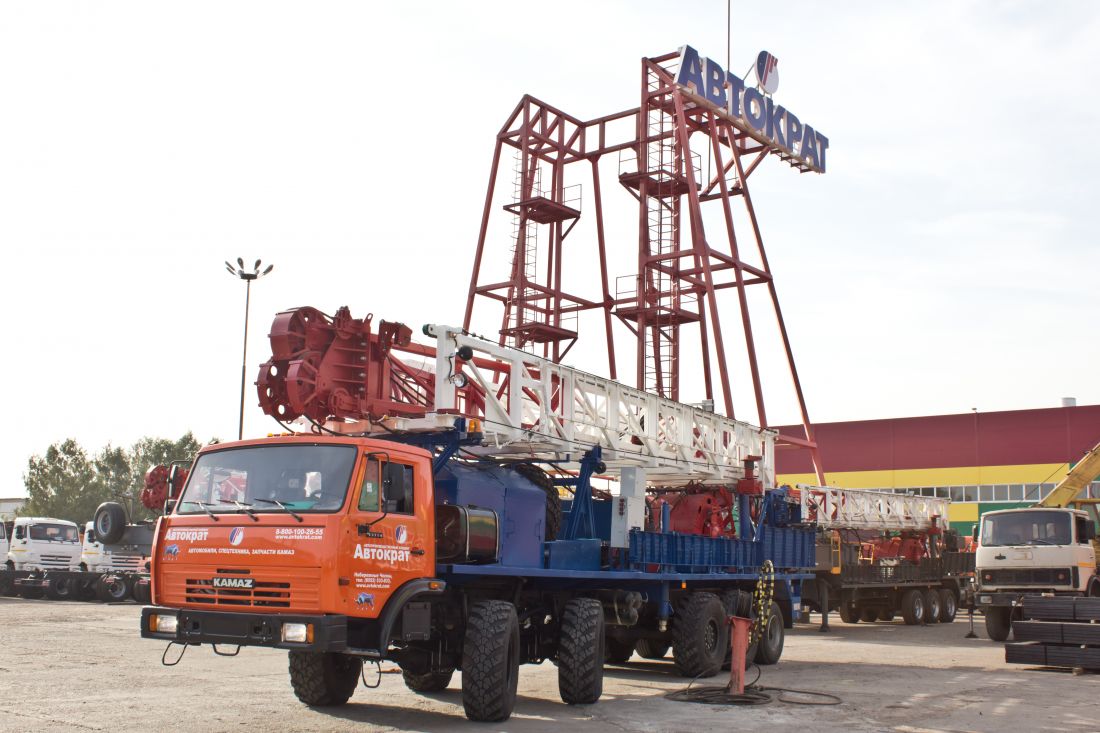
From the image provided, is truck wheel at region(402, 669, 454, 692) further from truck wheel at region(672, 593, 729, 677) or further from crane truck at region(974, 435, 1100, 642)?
crane truck at region(974, 435, 1100, 642)

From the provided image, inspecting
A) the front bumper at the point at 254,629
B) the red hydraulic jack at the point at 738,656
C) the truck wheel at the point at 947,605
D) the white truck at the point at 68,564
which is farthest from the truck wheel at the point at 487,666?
the white truck at the point at 68,564

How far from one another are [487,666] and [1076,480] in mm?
20774

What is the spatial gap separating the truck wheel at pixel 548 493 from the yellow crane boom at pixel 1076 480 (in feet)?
56.7

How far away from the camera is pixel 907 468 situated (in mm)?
52344

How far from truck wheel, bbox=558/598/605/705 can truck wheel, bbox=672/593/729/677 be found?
310 centimetres

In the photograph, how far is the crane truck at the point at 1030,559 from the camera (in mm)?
20547

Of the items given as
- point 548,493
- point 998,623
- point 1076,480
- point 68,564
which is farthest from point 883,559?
point 68,564

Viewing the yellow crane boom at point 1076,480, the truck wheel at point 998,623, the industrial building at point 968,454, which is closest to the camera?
the truck wheel at point 998,623

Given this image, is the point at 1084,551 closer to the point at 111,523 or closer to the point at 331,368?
the point at 331,368

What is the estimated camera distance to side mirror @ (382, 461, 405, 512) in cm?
988

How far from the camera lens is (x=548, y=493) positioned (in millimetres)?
13656

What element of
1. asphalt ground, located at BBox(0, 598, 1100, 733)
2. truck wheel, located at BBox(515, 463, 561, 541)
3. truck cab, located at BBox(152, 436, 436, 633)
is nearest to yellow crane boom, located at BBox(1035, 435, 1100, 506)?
asphalt ground, located at BBox(0, 598, 1100, 733)

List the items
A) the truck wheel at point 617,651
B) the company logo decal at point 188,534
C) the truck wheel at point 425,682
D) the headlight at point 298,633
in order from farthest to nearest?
the truck wheel at point 617,651, the truck wheel at point 425,682, the company logo decal at point 188,534, the headlight at point 298,633

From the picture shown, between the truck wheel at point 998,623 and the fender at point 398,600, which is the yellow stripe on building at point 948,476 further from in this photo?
the fender at point 398,600
